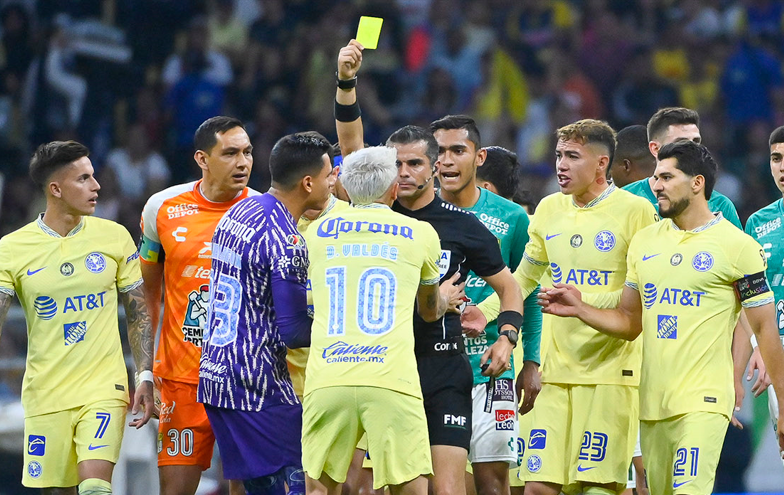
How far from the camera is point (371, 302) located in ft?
19.3

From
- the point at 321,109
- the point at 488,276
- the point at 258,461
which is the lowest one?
the point at 258,461

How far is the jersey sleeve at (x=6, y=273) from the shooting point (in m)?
7.28

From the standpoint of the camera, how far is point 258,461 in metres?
6.48

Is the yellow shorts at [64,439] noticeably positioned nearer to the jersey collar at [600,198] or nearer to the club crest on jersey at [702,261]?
the jersey collar at [600,198]

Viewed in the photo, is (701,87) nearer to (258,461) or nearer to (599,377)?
(599,377)

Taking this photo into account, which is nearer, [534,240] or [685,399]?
[685,399]

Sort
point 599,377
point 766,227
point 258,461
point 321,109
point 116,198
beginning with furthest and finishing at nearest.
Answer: point 321,109
point 116,198
point 766,227
point 599,377
point 258,461

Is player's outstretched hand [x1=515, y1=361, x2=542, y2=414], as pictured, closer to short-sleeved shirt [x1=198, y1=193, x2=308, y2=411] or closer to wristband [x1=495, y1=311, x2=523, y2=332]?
wristband [x1=495, y1=311, x2=523, y2=332]

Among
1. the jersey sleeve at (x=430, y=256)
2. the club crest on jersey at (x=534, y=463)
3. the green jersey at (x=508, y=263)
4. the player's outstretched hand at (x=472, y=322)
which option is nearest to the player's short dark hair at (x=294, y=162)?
the jersey sleeve at (x=430, y=256)

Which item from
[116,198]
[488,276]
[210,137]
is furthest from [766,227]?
[116,198]

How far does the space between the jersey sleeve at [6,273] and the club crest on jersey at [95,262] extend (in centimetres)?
45

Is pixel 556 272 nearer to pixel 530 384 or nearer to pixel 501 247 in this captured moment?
pixel 501 247

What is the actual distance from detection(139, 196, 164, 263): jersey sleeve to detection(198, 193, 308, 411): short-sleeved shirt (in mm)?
1114

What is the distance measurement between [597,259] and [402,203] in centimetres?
142
